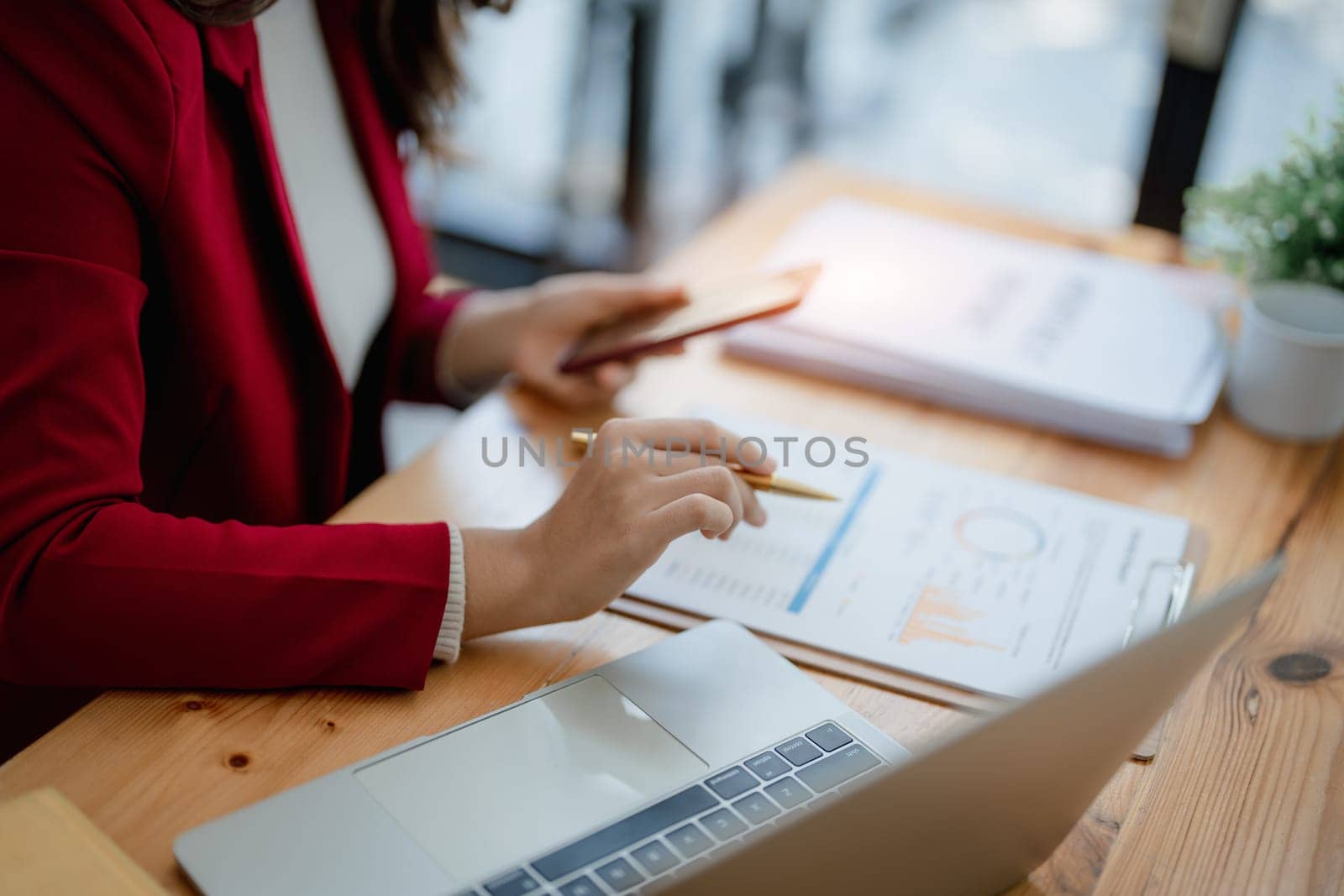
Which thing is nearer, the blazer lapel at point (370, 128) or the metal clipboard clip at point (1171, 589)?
the metal clipboard clip at point (1171, 589)

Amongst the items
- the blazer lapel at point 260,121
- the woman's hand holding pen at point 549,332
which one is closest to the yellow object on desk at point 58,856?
the blazer lapel at point 260,121

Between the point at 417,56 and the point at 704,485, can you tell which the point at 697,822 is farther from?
the point at 417,56

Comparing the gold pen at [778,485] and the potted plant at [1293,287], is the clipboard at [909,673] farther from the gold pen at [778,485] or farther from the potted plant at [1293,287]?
the potted plant at [1293,287]

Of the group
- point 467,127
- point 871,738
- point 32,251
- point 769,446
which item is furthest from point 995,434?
point 467,127

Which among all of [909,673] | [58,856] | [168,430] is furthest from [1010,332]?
[58,856]

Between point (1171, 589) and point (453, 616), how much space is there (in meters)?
0.47

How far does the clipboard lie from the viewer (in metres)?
0.72

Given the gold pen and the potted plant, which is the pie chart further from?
the potted plant

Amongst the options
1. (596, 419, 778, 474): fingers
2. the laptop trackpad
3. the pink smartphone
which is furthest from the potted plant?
the laptop trackpad

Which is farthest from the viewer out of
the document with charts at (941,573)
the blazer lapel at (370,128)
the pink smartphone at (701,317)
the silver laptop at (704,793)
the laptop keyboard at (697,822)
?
the blazer lapel at (370,128)

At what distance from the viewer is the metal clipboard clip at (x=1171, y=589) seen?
2.60ft

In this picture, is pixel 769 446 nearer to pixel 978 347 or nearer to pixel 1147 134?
pixel 978 347

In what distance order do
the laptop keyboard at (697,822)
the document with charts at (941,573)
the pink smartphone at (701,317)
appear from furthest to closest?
the pink smartphone at (701,317)
the document with charts at (941,573)
the laptop keyboard at (697,822)

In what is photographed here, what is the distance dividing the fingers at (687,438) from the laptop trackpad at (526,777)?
0.55ft
